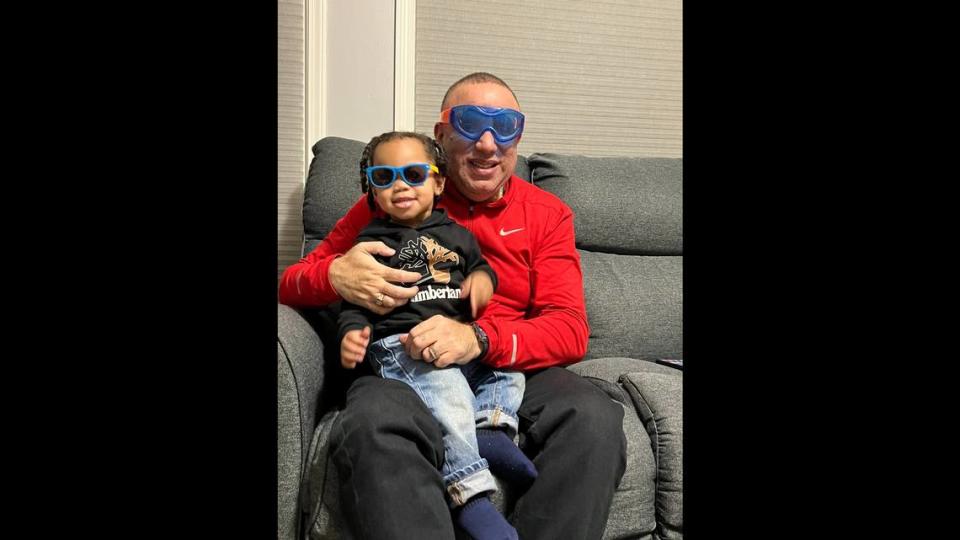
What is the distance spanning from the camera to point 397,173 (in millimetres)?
1640

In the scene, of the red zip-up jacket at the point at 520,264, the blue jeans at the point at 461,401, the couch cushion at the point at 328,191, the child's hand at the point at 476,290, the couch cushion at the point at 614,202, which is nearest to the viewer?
the blue jeans at the point at 461,401

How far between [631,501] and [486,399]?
0.39 meters

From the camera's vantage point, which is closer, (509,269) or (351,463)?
(351,463)

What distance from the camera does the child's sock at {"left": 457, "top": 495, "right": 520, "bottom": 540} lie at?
132 cm

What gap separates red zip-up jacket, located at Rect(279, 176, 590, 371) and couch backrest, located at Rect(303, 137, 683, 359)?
0.30 meters

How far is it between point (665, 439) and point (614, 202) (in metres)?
1.00

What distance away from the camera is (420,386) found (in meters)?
1.53

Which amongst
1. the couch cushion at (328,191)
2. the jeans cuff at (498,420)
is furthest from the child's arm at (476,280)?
the couch cushion at (328,191)

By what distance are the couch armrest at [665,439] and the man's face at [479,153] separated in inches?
25.6

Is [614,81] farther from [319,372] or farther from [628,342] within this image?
[319,372]

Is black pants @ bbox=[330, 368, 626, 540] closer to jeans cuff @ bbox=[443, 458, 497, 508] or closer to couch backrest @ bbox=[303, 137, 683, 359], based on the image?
jeans cuff @ bbox=[443, 458, 497, 508]

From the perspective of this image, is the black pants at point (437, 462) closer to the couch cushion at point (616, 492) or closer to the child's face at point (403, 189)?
the couch cushion at point (616, 492)

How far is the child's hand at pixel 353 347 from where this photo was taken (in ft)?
5.06
